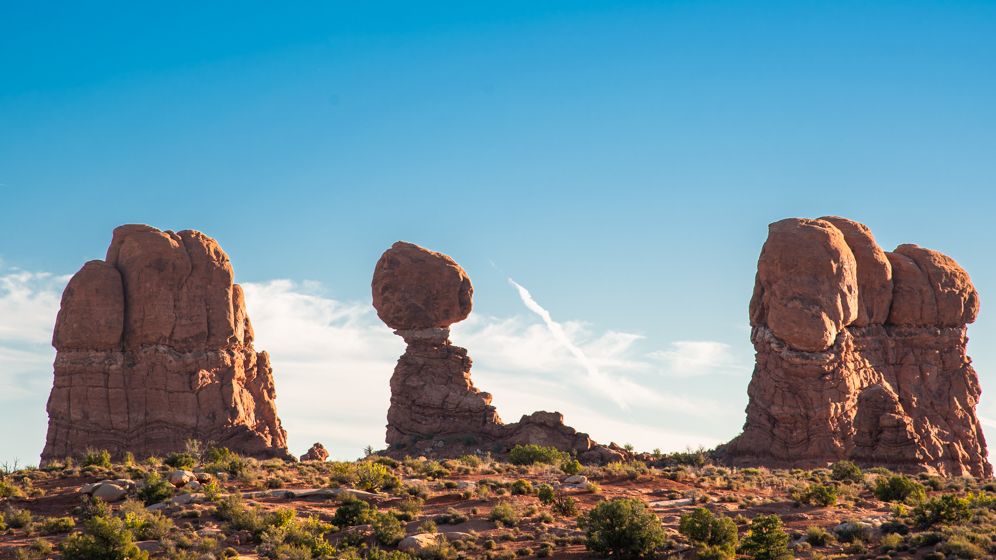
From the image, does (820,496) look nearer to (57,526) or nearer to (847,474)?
(847,474)

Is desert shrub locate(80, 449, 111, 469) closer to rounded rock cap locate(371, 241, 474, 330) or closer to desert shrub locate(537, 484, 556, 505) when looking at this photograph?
desert shrub locate(537, 484, 556, 505)

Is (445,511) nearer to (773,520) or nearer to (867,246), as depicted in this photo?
(773,520)

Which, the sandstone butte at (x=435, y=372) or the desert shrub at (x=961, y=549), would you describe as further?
the sandstone butte at (x=435, y=372)

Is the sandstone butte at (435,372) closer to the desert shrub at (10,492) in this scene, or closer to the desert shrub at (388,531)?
the desert shrub at (10,492)

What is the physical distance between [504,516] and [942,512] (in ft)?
40.4

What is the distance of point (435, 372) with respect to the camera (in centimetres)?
5078

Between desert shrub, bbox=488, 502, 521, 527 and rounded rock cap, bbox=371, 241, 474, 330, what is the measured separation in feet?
89.3

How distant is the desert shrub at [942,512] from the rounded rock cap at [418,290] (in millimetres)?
32033

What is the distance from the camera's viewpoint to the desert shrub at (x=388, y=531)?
22.5 meters

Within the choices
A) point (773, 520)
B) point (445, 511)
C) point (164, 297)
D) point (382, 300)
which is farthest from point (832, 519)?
point (164, 297)

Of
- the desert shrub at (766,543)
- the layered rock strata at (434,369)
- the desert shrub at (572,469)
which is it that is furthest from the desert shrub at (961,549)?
the layered rock strata at (434,369)

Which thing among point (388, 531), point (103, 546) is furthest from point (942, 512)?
point (103, 546)

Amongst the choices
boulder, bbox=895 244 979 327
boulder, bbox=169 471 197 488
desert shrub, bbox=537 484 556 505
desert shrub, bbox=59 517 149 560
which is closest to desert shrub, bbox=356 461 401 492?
desert shrub, bbox=537 484 556 505

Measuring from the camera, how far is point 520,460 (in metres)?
41.7
